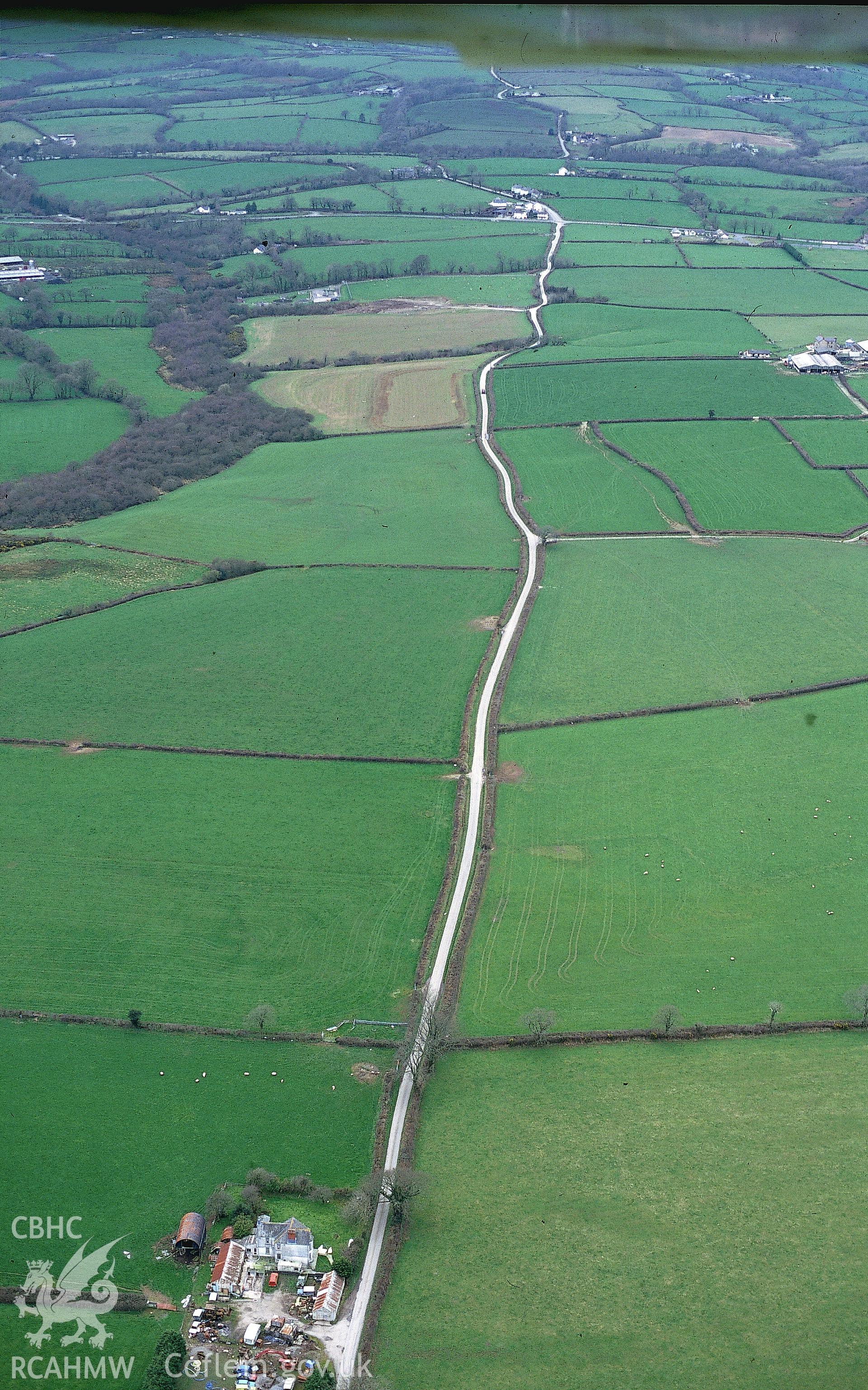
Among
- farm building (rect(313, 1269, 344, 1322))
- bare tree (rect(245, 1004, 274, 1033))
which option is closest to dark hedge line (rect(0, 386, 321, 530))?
bare tree (rect(245, 1004, 274, 1033))

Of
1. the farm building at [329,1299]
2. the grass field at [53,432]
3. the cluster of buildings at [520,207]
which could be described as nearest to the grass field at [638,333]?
the cluster of buildings at [520,207]

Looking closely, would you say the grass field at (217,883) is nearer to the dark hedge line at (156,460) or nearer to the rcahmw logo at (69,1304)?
the rcahmw logo at (69,1304)

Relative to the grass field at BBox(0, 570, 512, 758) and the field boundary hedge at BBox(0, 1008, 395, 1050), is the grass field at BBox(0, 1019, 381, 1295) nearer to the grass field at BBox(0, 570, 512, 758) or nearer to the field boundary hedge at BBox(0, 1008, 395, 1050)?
the field boundary hedge at BBox(0, 1008, 395, 1050)

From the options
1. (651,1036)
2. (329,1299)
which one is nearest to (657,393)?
(651,1036)

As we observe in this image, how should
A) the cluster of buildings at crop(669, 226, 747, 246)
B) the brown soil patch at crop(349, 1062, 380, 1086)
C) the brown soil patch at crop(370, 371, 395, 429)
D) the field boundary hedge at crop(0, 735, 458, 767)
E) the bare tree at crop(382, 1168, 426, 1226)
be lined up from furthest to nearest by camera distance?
the cluster of buildings at crop(669, 226, 747, 246) → the brown soil patch at crop(370, 371, 395, 429) → the field boundary hedge at crop(0, 735, 458, 767) → the brown soil patch at crop(349, 1062, 380, 1086) → the bare tree at crop(382, 1168, 426, 1226)

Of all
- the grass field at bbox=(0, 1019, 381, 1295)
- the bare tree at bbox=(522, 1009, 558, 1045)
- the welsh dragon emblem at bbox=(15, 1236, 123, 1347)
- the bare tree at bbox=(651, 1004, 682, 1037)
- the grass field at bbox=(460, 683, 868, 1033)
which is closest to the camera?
the welsh dragon emblem at bbox=(15, 1236, 123, 1347)

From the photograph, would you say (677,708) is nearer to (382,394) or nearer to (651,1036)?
(651,1036)
